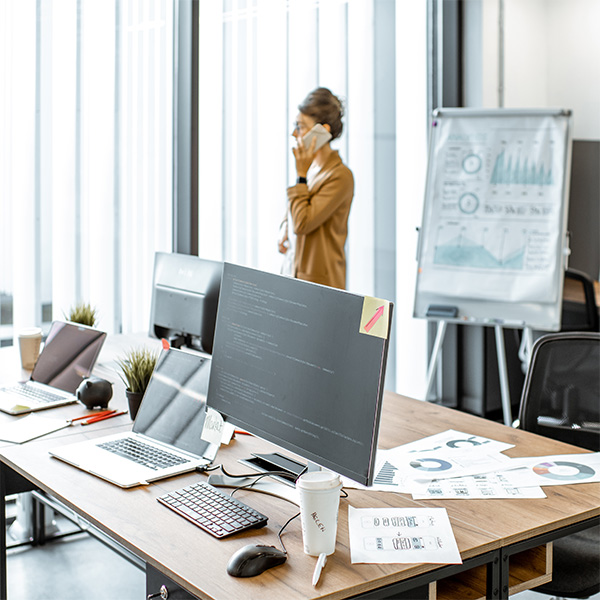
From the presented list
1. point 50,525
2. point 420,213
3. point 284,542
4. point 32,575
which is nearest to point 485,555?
point 284,542

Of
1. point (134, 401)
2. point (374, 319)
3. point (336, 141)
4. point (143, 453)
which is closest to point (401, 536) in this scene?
point (374, 319)

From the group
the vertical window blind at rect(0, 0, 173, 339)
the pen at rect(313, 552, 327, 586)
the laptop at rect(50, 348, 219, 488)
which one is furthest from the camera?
the vertical window blind at rect(0, 0, 173, 339)

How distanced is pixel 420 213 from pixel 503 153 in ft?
2.08

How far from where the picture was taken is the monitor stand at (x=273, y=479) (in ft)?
5.07

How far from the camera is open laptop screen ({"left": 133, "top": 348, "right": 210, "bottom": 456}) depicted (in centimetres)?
178

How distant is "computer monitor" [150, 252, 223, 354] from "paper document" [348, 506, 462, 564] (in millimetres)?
1089

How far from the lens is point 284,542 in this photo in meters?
1.33

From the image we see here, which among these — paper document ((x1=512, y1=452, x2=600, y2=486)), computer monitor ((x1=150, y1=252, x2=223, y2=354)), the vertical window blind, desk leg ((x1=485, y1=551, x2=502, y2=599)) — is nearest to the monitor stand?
desk leg ((x1=485, y1=551, x2=502, y2=599))

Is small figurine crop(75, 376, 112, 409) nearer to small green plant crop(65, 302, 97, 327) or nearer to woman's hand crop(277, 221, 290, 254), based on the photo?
small green plant crop(65, 302, 97, 327)

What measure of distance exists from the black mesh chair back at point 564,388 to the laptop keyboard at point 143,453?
1.02 m

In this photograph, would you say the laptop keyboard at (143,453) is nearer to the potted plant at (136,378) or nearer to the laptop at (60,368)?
the potted plant at (136,378)

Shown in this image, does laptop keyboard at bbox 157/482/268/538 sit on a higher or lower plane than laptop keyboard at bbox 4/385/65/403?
lower

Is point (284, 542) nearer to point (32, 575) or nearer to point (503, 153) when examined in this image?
point (32, 575)

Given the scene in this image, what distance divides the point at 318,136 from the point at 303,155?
109 mm
